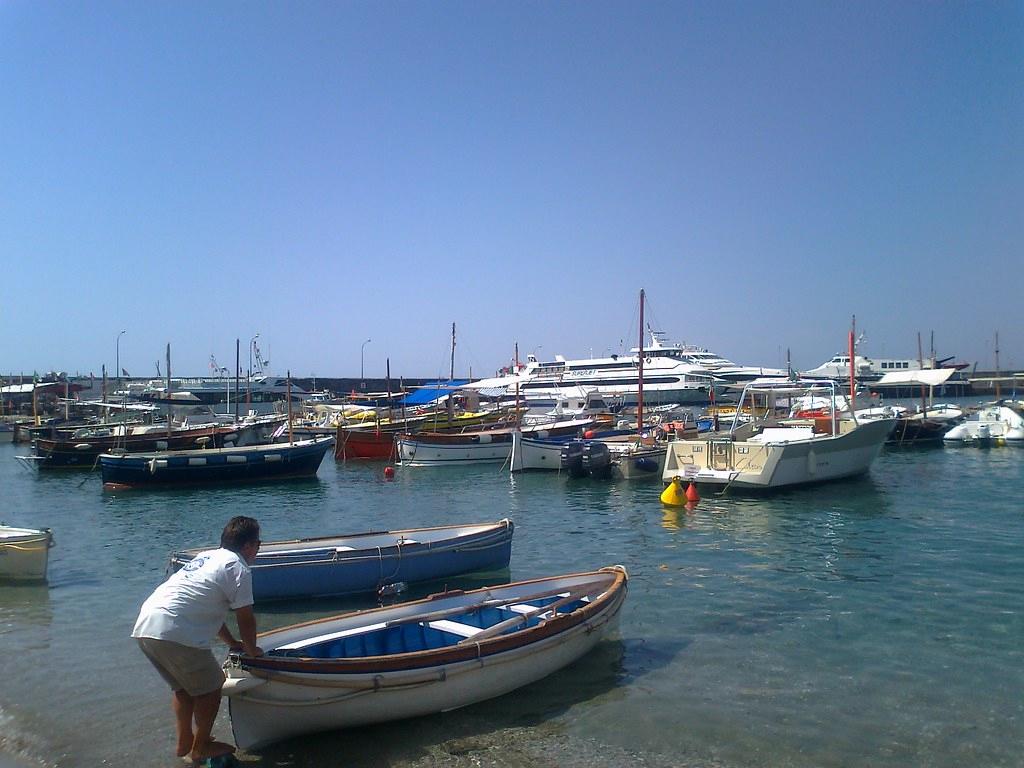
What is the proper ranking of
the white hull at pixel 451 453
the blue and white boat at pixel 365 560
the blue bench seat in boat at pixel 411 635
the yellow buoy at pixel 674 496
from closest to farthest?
the blue bench seat in boat at pixel 411 635, the blue and white boat at pixel 365 560, the yellow buoy at pixel 674 496, the white hull at pixel 451 453

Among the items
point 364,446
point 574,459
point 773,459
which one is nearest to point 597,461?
point 574,459

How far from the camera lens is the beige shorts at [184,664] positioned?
20.1ft

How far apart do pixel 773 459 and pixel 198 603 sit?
788 inches

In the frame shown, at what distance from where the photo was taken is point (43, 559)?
559 inches

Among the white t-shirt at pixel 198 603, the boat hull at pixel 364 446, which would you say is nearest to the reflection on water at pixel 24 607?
the white t-shirt at pixel 198 603

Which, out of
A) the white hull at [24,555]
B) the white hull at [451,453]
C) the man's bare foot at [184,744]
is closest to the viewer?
the man's bare foot at [184,744]

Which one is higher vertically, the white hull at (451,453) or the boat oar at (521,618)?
the boat oar at (521,618)

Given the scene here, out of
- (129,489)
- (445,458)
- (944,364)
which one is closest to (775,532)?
(445,458)

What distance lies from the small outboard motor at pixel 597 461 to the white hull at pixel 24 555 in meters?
18.7

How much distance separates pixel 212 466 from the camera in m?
31.4

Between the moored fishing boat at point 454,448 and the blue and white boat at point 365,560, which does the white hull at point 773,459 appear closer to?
the blue and white boat at point 365,560

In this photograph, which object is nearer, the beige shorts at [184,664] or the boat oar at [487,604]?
the beige shorts at [184,664]

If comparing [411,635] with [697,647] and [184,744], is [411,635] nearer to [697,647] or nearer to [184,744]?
[184,744]

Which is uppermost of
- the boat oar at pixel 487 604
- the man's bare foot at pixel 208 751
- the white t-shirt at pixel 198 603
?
the white t-shirt at pixel 198 603
